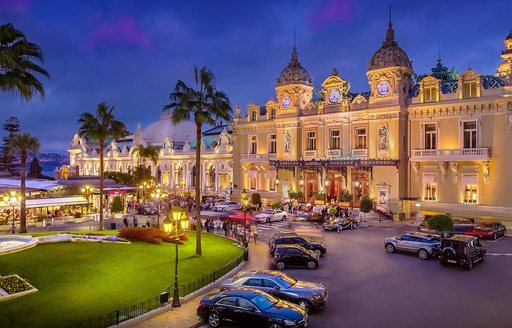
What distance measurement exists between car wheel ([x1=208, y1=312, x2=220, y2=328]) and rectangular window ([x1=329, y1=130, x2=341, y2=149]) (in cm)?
3841

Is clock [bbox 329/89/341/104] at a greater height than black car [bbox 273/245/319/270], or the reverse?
clock [bbox 329/89/341/104]

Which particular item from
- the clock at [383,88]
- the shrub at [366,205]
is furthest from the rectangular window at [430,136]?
the shrub at [366,205]

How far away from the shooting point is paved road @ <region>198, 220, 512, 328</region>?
17.4 meters

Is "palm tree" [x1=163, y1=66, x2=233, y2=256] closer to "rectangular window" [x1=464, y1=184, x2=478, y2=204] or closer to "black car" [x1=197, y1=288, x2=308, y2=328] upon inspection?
"black car" [x1=197, y1=288, x2=308, y2=328]

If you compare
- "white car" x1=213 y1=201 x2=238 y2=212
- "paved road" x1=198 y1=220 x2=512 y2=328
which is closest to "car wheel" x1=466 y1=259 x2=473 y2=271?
"paved road" x1=198 y1=220 x2=512 y2=328

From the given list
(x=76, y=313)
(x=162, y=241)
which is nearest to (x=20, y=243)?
(x=162, y=241)

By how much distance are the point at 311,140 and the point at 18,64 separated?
40.4 meters

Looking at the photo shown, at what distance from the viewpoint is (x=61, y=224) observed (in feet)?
152

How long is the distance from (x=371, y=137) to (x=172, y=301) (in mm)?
34984

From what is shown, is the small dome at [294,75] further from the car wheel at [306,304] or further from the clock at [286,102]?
the car wheel at [306,304]

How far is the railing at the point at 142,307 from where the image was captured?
634 inches

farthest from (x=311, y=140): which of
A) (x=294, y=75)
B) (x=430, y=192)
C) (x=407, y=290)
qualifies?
(x=407, y=290)

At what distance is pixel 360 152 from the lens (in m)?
50.3

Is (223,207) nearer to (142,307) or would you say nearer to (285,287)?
(285,287)
